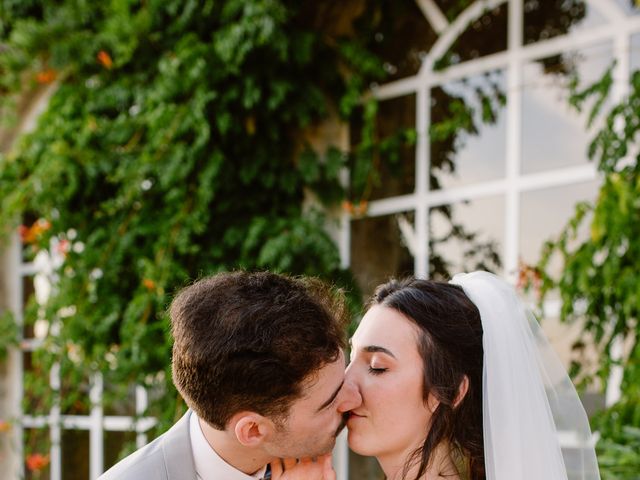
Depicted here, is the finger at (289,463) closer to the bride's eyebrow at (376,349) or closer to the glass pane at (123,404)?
the bride's eyebrow at (376,349)

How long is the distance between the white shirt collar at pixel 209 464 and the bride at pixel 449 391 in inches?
4.6

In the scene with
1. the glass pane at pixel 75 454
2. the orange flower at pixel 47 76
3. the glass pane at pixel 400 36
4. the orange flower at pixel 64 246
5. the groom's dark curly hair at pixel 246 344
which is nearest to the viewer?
the groom's dark curly hair at pixel 246 344

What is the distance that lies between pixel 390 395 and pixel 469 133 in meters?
2.39

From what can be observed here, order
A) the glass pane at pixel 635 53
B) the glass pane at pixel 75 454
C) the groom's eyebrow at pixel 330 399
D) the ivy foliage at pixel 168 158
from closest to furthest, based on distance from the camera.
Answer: the groom's eyebrow at pixel 330 399 < the glass pane at pixel 635 53 < the ivy foliage at pixel 168 158 < the glass pane at pixel 75 454

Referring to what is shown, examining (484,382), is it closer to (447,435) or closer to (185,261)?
(447,435)

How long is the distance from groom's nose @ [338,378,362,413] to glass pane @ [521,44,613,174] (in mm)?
2178

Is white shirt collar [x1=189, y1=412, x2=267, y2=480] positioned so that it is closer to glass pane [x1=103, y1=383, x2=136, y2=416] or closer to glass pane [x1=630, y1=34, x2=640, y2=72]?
glass pane [x1=630, y1=34, x2=640, y2=72]

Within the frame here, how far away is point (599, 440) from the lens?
301 cm

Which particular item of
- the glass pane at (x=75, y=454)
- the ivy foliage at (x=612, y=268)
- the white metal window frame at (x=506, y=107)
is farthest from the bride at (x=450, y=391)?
the glass pane at (x=75, y=454)

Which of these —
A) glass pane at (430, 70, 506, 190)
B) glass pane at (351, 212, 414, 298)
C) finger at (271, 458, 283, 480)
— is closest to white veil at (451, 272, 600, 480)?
finger at (271, 458, 283, 480)

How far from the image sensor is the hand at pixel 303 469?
1.99 metres

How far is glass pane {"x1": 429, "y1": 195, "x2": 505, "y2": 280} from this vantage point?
398 cm

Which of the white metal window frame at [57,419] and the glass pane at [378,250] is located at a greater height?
the glass pane at [378,250]

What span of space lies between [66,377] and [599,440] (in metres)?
3.34
